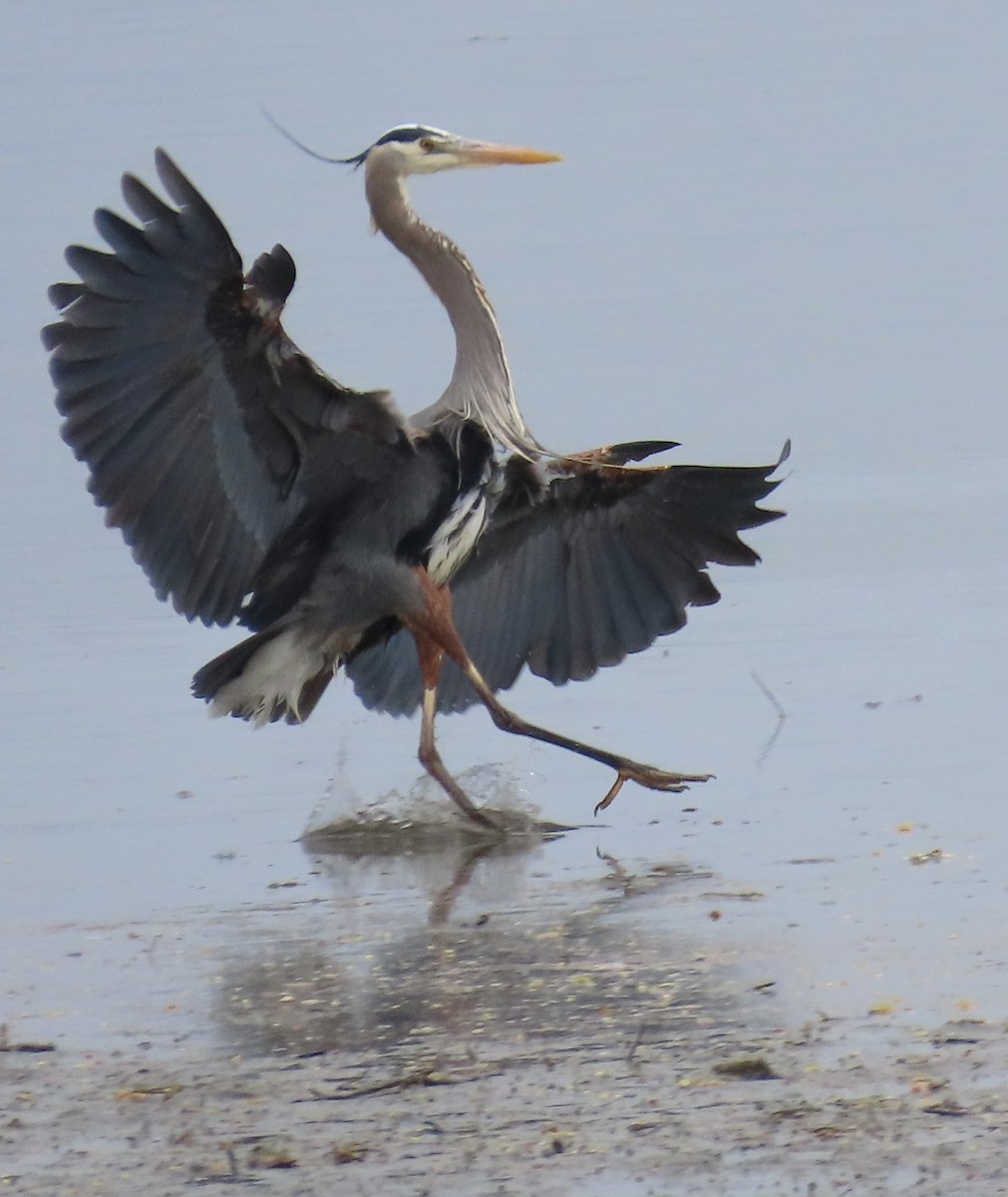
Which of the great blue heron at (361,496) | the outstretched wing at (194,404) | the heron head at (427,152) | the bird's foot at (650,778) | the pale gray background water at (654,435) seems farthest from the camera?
the heron head at (427,152)

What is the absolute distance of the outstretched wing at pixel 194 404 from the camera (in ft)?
20.3

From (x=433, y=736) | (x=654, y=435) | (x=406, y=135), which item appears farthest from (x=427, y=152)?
(x=654, y=435)

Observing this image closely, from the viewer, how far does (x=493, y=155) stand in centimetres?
782

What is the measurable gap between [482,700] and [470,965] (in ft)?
5.43

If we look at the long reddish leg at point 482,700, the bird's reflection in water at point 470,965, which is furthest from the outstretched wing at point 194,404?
the bird's reflection in water at point 470,965

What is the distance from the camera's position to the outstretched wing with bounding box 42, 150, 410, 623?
→ 244 inches

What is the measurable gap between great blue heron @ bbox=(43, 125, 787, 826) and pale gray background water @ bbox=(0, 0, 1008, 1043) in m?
0.27

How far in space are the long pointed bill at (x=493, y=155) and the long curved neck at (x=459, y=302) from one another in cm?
28

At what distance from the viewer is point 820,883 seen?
5.68m

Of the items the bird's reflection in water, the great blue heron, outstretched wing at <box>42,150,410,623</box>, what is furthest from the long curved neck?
the bird's reflection in water

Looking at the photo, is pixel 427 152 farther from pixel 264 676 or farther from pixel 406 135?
pixel 264 676

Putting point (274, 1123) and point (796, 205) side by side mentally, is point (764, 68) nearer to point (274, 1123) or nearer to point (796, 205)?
point (796, 205)

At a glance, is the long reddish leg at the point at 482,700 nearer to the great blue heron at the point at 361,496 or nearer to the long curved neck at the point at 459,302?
the great blue heron at the point at 361,496

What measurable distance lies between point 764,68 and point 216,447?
527 inches
